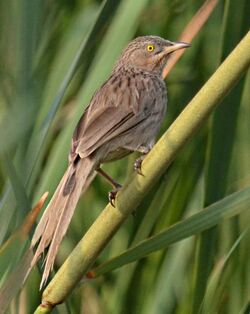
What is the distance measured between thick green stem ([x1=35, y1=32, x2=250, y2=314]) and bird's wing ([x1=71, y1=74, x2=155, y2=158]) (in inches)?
30.9

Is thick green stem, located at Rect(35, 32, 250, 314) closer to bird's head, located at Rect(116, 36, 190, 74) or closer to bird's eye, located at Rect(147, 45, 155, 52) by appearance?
bird's head, located at Rect(116, 36, 190, 74)

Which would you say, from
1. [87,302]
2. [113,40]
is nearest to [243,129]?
[113,40]

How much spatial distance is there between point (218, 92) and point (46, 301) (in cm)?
60

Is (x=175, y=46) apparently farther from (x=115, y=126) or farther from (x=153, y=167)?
(x=153, y=167)

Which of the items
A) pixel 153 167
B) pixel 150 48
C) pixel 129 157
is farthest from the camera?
pixel 150 48

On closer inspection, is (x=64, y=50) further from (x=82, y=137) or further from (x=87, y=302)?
(x=87, y=302)

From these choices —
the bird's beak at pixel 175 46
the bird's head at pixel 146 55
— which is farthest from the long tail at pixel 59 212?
the bird's head at pixel 146 55

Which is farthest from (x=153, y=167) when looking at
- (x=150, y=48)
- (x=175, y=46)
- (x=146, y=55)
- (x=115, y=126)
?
(x=146, y=55)

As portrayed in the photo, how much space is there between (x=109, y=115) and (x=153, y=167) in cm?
118

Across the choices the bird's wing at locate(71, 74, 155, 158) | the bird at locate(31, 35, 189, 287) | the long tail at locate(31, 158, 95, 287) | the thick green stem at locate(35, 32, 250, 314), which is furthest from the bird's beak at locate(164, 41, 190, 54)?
the thick green stem at locate(35, 32, 250, 314)

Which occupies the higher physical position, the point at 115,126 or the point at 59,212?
the point at 59,212

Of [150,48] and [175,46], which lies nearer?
[175,46]

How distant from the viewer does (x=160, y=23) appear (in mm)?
2811

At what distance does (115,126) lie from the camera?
9.11ft
